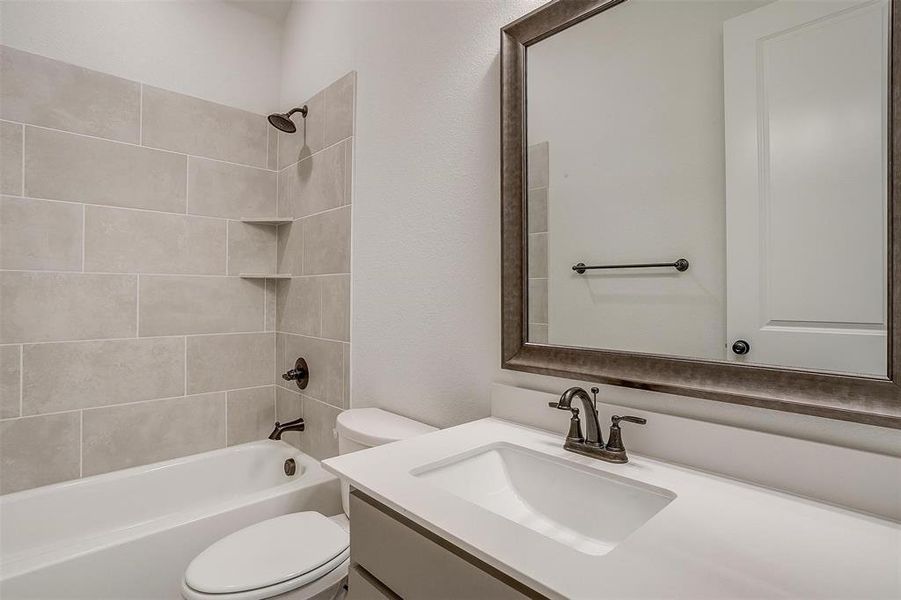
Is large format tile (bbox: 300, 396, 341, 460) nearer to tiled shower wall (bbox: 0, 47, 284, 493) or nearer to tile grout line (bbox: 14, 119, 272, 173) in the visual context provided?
tiled shower wall (bbox: 0, 47, 284, 493)

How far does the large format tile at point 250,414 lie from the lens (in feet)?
7.03

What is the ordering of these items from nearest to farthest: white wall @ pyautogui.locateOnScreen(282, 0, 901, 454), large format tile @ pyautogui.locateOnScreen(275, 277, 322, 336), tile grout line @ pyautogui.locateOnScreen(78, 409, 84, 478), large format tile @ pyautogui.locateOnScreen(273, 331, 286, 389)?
white wall @ pyautogui.locateOnScreen(282, 0, 901, 454), tile grout line @ pyautogui.locateOnScreen(78, 409, 84, 478), large format tile @ pyautogui.locateOnScreen(275, 277, 322, 336), large format tile @ pyautogui.locateOnScreen(273, 331, 286, 389)

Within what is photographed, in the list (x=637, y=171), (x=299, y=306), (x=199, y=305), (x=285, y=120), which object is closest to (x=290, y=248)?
(x=299, y=306)

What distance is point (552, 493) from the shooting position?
92 centimetres

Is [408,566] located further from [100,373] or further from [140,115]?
[140,115]

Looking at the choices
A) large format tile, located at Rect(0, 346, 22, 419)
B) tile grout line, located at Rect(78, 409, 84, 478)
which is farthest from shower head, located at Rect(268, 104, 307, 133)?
tile grout line, located at Rect(78, 409, 84, 478)

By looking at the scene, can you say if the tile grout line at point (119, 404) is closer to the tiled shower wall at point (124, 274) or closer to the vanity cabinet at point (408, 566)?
the tiled shower wall at point (124, 274)

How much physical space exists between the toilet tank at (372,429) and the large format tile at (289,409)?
2.14 ft

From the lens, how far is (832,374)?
2.38ft

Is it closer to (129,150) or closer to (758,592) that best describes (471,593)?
(758,592)

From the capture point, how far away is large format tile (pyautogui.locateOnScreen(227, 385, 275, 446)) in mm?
2143

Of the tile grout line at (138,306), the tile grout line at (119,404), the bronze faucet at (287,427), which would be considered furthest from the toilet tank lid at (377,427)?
the tile grout line at (138,306)

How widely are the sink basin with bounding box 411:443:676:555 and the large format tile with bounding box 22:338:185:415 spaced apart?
1.60 m

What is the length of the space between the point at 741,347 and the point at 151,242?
7.05ft
